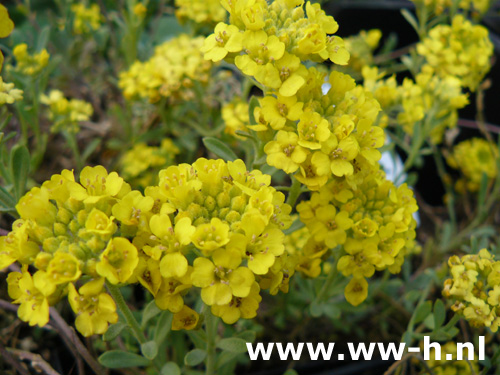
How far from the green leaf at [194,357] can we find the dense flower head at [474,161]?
4.99 feet

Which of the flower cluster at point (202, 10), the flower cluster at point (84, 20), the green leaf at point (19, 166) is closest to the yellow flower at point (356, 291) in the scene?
the green leaf at point (19, 166)

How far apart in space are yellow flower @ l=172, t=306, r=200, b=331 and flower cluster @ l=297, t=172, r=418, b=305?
1.00 feet

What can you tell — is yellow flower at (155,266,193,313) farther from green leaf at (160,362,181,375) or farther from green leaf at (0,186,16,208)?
green leaf at (0,186,16,208)

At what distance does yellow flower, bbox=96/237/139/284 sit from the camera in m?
0.77

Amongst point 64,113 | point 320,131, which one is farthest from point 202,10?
point 320,131

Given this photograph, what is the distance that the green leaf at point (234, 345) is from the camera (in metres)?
1.04

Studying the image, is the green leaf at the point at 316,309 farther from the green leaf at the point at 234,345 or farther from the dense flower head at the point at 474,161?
the dense flower head at the point at 474,161

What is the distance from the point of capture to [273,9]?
3.26ft

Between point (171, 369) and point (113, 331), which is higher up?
point (113, 331)

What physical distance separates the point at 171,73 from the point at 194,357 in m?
0.94

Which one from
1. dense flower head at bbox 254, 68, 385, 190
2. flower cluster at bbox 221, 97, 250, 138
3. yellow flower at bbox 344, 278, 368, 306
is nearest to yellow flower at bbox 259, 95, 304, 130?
dense flower head at bbox 254, 68, 385, 190

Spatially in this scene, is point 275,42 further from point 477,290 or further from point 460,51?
point 460,51

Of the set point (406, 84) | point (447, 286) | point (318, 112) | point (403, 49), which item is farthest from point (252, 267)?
point (403, 49)

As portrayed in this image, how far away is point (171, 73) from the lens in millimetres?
1618
